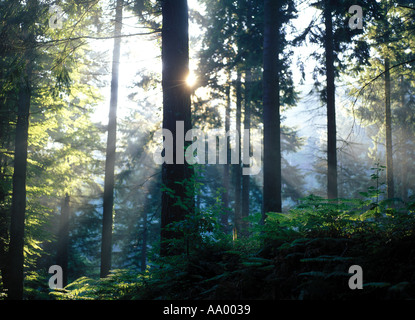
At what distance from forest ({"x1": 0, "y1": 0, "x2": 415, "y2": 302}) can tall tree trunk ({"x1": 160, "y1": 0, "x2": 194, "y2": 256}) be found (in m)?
0.03

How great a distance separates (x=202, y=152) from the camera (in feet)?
66.5

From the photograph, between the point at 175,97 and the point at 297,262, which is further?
the point at 175,97

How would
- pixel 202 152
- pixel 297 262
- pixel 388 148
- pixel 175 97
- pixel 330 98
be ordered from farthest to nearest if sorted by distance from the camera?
pixel 202 152 < pixel 388 148 < pixel 330 98 < pixel 175 97 < pixel 297 262

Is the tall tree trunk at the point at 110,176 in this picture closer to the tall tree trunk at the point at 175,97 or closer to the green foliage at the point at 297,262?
the tall tree trunk at the point at 175,97

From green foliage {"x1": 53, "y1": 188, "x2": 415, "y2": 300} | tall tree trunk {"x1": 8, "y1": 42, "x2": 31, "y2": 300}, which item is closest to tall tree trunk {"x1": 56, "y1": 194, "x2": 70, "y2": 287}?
tall tree trunk {"x1": 8, "y1": 42, "x2": 31, "y2": 300}

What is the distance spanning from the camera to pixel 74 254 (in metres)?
24.9

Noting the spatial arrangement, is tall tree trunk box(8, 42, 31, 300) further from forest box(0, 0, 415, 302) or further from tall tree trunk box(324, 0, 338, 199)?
tall tree trunk box(324, 0, 338, 199)

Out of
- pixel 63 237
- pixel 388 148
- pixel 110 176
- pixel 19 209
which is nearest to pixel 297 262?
pixel 19 209

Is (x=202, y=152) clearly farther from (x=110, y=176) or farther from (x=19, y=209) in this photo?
(x=19, y=209)

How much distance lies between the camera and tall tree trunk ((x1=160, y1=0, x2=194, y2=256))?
17.4 feet

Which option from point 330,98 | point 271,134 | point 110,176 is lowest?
point 110,176

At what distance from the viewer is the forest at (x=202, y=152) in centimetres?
296

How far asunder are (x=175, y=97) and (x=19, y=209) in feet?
28.8
